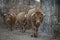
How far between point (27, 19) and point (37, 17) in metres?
0.12

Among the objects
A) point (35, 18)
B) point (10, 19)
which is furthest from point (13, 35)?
point (35, 18)

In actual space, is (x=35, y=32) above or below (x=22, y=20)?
below

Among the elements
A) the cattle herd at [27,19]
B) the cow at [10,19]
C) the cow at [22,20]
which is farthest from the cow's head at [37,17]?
the cow at [10,19]

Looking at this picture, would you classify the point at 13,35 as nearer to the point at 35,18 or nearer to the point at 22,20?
the point at 22,20

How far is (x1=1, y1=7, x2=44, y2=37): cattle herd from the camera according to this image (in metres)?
1.58

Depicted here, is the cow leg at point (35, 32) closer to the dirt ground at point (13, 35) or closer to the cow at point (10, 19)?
the dirt ground at point (13, 35)

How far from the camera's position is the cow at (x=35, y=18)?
5.16 ft

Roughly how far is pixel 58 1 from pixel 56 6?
0.19 feet

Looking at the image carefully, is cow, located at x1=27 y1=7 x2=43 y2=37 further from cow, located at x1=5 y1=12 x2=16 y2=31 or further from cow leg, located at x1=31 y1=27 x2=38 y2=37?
cow, located at x1=5 y1=12 x2=16 y2=31

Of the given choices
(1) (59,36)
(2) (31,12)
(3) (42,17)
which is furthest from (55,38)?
(2) (31,12)

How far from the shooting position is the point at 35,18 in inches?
62.4

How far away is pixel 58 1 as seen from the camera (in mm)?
1627

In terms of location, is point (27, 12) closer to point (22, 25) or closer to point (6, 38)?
point (22, 25)

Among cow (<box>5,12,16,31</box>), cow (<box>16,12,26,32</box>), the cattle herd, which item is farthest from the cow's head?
cow (<box>5,12,16,31</box>)
